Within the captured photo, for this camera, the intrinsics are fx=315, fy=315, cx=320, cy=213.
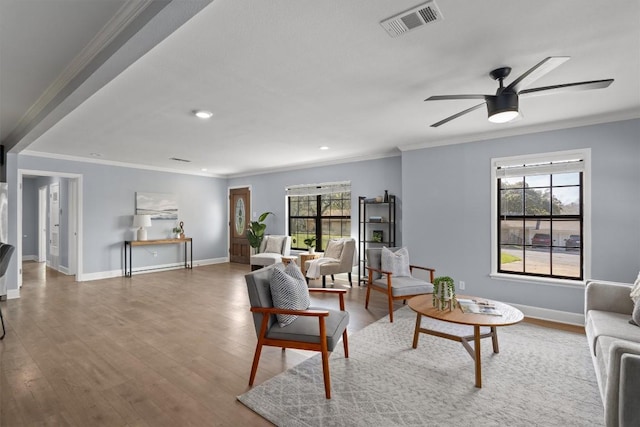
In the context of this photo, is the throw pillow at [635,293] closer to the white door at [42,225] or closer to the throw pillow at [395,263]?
the throw pillow at [395,263]

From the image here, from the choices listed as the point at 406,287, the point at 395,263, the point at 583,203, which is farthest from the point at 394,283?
the point at 583,203

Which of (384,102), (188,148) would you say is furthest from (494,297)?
(188,148)

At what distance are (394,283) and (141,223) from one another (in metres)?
5.39

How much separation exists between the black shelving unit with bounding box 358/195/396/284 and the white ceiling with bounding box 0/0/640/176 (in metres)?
1.60

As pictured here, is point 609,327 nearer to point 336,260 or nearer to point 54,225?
point 336,260

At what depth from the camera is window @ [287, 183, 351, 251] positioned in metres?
6.57

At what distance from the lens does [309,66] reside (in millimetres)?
2447

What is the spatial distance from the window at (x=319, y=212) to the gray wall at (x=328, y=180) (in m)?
0.17

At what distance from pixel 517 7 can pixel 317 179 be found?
525 centimetres

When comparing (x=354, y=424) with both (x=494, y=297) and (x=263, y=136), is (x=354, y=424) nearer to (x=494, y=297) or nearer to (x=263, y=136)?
(x=494, y=297)

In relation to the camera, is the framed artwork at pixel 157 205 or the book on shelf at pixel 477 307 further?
the framed artwork at pixel 157 205

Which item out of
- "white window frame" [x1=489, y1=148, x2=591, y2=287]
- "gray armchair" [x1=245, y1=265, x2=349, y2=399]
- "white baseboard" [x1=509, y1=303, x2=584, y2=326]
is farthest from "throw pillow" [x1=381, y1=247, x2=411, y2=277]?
"gray armchair" [x1=245, y1=265, x2=349, y2=399]

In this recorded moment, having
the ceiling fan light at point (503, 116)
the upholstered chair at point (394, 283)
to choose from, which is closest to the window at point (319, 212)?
the upholstered chair at point (394, 283)

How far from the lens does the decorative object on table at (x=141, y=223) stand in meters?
6.60
